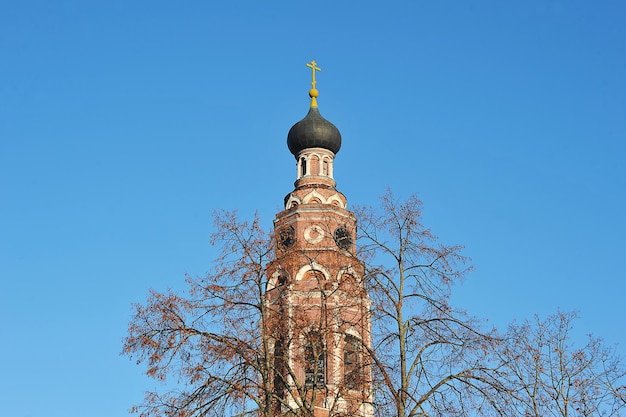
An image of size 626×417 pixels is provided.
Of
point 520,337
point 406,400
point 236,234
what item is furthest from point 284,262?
point 520,337

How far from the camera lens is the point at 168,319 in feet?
56.9

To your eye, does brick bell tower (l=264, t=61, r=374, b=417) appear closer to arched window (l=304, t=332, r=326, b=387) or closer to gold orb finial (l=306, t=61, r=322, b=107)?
arched window (l=304, t=332, r=326, b=387)

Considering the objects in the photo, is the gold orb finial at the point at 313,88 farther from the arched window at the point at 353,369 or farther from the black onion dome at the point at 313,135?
the arched window at the point at 353,369

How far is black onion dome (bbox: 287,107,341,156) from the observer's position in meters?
37.6

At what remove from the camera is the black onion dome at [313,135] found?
123 ft

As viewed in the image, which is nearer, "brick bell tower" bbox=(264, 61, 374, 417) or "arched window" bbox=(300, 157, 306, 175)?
"brick bell tower" bbox=(264, 61, 374, 417)

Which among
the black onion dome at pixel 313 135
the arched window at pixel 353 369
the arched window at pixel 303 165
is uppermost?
the black onion dome at pixel 313 135

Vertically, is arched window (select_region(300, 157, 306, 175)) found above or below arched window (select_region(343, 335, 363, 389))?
above

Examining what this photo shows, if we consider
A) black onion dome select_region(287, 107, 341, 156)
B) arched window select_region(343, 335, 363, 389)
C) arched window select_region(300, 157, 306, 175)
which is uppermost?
black onion dome select_region(287, 107, 341, 156)

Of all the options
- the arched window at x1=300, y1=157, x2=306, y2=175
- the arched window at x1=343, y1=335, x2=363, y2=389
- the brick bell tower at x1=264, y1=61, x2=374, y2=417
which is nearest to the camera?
the arched window at x1=343, y1=335, x2=363, y2=389

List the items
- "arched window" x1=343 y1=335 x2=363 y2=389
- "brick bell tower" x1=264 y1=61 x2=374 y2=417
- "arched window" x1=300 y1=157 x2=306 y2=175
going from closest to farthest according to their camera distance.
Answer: "arched window" x1=343 y1=335 x2=363 y2=389, "brick bell tower" x1=264 y1=61 x2=374 y2=417, "arched window" x1=300 y1=157 x2=306 y2=175

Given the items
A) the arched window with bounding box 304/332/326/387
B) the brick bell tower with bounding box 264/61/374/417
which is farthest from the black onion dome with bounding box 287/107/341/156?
the arched window with bounding box 304/332/326/387

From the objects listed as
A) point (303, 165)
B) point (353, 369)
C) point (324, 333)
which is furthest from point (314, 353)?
point (303, 165)

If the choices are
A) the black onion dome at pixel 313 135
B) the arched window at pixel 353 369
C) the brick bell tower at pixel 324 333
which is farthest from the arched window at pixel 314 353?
the black onion dome at pixel 313 135
